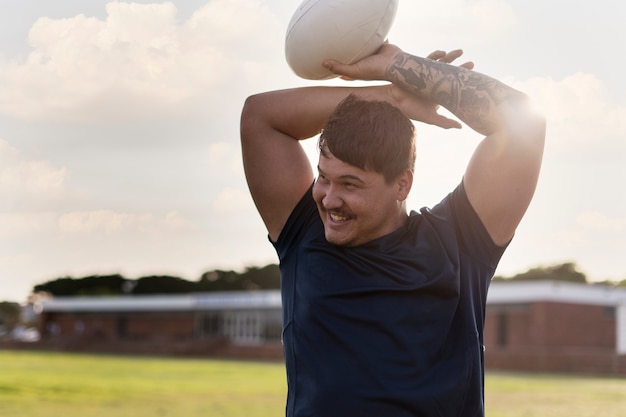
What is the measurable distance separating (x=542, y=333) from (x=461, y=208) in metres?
35.0

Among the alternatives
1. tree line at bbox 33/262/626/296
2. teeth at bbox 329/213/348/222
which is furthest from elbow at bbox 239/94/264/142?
tree line at bbox 33/262/626/296

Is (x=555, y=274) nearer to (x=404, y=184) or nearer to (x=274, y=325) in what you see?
(x=274, y=325)

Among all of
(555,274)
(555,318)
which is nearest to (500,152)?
(555,318)

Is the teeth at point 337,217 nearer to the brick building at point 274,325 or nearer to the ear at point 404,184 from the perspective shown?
the ear at point 404,184

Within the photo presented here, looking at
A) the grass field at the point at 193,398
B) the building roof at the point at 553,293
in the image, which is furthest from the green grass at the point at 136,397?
the building roof at the point at 553,293

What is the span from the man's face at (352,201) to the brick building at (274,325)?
28.2 meters

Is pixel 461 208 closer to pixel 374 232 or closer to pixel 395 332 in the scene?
pixel 374 232

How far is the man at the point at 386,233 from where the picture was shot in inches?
88.2

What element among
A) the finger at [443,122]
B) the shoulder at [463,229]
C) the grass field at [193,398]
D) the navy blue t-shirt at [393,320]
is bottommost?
the grass field at [193,398]

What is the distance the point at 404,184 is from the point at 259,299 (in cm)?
4721

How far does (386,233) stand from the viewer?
240 cm

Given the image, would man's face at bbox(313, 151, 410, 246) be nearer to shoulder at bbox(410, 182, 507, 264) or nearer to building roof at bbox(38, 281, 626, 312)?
shoulder at bbox(410, 182, 507, 264)

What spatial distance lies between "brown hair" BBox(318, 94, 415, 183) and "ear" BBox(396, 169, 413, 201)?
3cm

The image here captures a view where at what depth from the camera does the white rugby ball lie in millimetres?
2650
